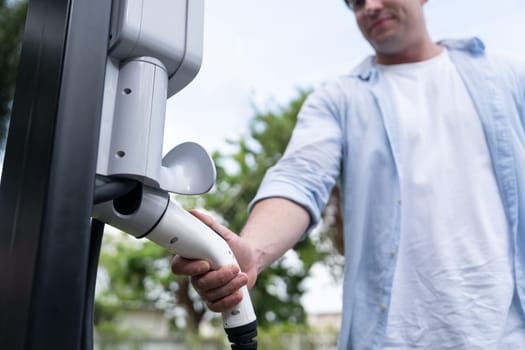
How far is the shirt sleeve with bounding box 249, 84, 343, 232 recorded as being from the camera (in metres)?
0.90

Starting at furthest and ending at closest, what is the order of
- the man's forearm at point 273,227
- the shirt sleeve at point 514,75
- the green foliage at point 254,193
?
the green foliage at point 254,193
the shirt sleeve at point 514,75
the man's forearm at point 273,227

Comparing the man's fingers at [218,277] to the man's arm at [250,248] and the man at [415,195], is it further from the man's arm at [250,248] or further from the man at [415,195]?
the man at [415,195]

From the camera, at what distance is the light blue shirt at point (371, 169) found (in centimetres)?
88

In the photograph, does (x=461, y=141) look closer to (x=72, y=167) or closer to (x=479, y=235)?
(x=479, y=235)

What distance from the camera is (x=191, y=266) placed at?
0.56 metres

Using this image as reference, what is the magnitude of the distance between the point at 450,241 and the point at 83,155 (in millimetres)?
Result: 654

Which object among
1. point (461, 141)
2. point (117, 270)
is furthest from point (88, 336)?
point (117, 270)

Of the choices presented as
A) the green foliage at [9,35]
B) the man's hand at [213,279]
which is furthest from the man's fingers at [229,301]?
the green foliage at [9,35]

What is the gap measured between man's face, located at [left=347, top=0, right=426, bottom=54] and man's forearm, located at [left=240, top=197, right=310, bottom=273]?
378 mm

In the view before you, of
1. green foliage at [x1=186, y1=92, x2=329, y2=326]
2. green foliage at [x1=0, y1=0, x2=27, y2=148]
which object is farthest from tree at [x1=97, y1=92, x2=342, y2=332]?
green foliage at [x1=0, y1=0, x2=27, y2=148]

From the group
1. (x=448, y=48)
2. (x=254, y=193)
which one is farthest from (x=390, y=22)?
(x=254, y=193)

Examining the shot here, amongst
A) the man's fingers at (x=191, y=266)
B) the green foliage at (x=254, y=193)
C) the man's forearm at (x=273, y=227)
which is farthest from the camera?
the green foliage at (x=254, y=193)

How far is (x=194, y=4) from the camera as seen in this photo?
479 mm

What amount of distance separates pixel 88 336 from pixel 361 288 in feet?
1.81
